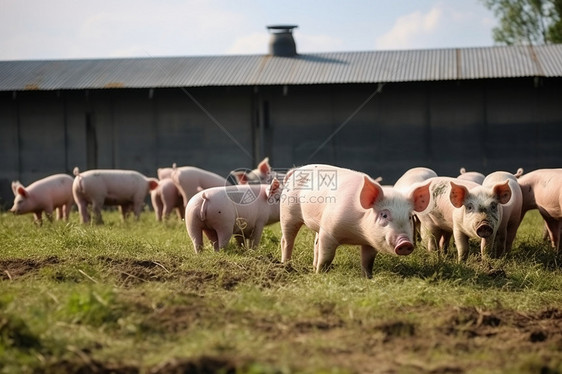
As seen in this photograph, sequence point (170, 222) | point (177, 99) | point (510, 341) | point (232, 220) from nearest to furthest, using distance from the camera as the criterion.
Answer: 1. point (510, 341)
2. point (232, 220)
3. point (170, 222)
4. point (177, 99)

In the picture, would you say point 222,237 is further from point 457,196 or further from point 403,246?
point 403,246

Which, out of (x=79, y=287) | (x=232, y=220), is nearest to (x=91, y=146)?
(x=232, y=220)

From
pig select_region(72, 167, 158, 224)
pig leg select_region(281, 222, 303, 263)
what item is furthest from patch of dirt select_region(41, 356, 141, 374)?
pig select_region(72, 167, 158, 224)

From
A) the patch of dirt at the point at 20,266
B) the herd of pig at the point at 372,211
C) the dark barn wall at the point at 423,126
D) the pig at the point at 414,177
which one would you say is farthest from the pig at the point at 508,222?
the dark barn wall at the point at 423,126

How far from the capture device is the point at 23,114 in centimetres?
1778

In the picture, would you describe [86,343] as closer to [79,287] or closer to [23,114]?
[79,287]

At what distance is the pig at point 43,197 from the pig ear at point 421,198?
7.10 meters

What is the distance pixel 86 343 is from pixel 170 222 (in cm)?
713

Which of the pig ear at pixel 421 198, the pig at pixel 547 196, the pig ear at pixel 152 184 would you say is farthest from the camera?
the pig ear at pixel 152 184

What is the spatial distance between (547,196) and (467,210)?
2.08 meters

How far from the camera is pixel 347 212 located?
6.32 metres

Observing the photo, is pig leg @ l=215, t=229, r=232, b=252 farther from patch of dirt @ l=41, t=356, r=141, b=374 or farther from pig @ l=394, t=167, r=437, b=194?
patch of dirt @ l=41, t=356, r=141, b=374

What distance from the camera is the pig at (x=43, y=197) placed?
12000mm

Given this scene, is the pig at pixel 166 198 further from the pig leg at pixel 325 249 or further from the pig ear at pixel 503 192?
the pig ear at pixel 503 192
